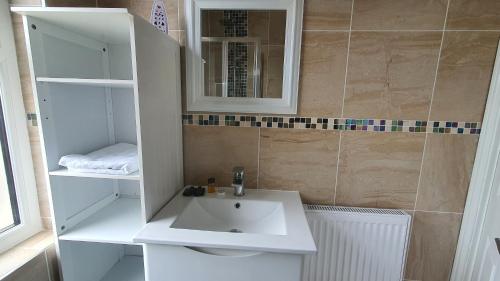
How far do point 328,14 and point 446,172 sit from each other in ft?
3.28

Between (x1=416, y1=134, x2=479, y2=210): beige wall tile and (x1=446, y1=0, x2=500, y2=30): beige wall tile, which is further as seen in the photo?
(x1=416, y1=134, x2=479, y2=210): beige wall tile

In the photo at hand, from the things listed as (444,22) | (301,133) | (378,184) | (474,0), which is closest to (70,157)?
(301,133)

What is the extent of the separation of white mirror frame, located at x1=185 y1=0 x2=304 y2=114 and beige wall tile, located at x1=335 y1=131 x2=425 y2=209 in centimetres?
38

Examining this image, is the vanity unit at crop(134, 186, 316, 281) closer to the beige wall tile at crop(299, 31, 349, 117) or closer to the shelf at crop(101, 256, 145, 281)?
the shelf at crop(101, 256, 145, 281)

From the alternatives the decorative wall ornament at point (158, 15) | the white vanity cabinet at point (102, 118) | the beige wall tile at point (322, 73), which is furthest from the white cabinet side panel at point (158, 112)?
the beige wall tile at point (322, 73)

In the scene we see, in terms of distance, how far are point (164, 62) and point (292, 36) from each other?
0.62 m

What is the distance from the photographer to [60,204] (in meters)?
1.01

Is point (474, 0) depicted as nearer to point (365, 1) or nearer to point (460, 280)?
point (365, 1)

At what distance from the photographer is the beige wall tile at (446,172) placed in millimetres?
1179

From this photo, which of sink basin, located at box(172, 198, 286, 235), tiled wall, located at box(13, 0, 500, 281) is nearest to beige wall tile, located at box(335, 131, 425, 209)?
tiled wall, located at box(13, 0, 500, 281)

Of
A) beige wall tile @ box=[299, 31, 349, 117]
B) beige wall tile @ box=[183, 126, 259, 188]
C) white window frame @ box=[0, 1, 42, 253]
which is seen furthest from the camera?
beige wall tile @ box=[183, 126, 259, 188]

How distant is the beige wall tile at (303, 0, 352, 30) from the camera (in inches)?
44.5

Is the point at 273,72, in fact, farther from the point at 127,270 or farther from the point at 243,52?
the point at 127,270

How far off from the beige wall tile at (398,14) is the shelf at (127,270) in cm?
171
